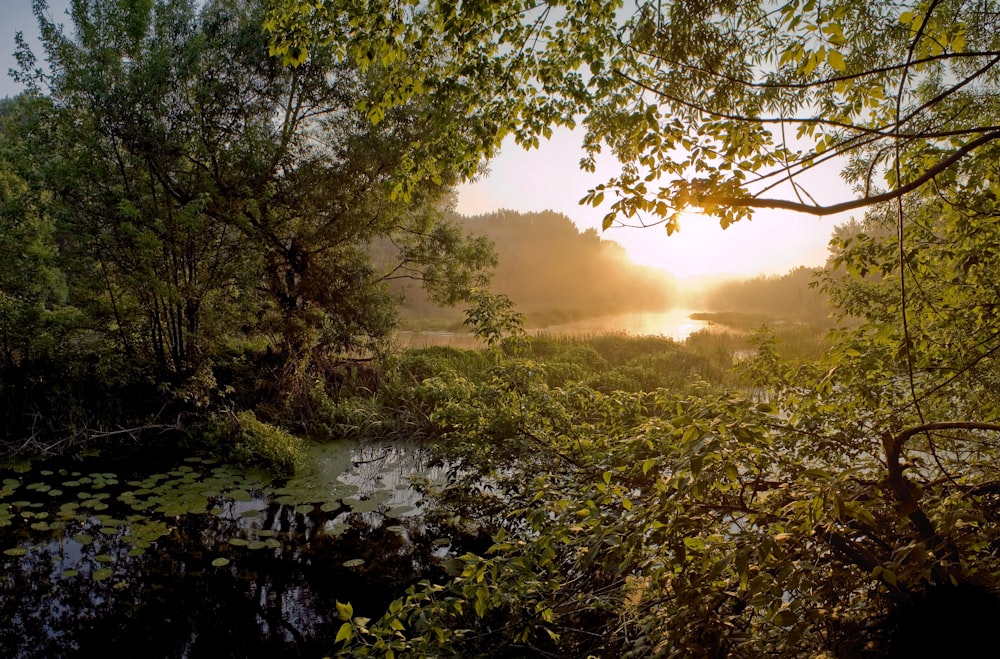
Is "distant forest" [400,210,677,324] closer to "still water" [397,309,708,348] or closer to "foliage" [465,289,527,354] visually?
Answer: "still water" [397,309,708,348]

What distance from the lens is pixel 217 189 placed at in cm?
754

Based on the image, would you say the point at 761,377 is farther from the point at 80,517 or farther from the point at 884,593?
the point at 80,517

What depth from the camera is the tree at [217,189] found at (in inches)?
259

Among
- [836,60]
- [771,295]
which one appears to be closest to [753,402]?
[836,60]

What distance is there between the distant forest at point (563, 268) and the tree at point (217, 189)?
3971 cm

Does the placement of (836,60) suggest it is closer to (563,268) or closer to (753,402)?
(753,402)

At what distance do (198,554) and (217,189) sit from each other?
5056mm

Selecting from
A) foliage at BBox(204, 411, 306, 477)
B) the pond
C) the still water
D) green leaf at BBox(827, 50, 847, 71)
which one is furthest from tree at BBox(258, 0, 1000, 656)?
the still water

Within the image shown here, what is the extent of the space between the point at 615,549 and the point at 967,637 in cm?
100

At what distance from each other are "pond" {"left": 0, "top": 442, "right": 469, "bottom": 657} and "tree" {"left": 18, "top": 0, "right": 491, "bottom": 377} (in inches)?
86.3

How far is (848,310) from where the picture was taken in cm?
391

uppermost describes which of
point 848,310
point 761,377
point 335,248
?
point 335,248

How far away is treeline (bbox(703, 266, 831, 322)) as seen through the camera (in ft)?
118

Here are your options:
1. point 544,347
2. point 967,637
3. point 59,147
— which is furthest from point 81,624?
point 544,347
